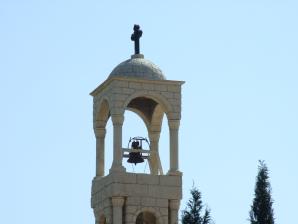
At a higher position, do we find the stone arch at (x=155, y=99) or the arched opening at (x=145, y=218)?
the stone arch at (x=155, y=99)

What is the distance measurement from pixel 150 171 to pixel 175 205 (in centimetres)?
180

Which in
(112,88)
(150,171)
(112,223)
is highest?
(112,88)

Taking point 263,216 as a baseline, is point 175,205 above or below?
below

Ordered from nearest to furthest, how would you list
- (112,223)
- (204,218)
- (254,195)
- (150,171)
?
(112,223) < (150,171) < (204,218) < (254,195)

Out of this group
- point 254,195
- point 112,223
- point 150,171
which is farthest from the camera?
point 254,195

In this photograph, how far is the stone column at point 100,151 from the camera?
96.8 feet

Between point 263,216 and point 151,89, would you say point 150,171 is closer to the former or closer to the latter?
point 151,89

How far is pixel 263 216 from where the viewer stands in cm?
4297

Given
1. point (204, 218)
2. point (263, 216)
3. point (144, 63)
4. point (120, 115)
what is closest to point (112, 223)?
point (120, 115)

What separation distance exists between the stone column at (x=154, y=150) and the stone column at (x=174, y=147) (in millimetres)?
911

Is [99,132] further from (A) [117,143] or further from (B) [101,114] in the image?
(A) [117,143]

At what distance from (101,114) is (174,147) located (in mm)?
2716

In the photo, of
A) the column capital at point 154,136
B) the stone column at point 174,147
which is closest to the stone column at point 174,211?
the stone column at point 174,147

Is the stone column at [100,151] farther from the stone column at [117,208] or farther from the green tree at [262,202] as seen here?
the green tree at [262,202]
